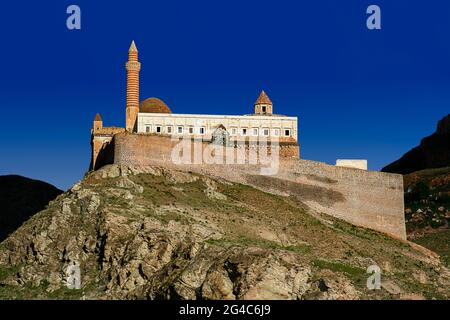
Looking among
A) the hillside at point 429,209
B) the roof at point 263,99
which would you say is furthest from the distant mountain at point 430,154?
the roof at point 263,99

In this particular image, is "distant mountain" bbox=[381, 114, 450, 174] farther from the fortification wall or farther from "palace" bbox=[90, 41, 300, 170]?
the fortification wall

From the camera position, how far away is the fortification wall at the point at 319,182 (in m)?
87.8

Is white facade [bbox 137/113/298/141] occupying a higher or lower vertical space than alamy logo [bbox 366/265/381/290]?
higher

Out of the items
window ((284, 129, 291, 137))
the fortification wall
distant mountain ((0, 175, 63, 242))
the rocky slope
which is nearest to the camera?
the rocky slope

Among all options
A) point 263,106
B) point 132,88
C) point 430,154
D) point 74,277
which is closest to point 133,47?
point 132,88

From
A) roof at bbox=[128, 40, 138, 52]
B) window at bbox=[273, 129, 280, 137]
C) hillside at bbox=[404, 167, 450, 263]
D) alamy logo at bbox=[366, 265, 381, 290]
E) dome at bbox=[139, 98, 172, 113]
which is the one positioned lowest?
alamy logo at bbox=[366, 265, 381, 290]

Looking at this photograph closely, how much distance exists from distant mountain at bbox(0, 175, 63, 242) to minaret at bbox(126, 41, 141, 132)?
46.3ft

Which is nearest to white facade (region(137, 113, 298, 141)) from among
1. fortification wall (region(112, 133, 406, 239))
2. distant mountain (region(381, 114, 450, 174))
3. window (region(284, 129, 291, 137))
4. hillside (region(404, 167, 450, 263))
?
window (region(284, 129, 291, 137))

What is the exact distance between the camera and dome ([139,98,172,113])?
10606cm

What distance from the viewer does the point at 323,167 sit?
93.8 meters

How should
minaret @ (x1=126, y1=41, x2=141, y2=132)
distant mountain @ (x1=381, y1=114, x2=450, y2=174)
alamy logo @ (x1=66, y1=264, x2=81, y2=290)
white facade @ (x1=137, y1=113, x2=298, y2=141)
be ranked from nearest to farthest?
alamy logo @ (x1=66, y1=264, x2=81, y2=290) → minaret @ (x1=126, y1=41, x2=141, y2=132) → white facade @ (x1=137, y1=113, x2=298, y2=141) → distant mountain @ (x1=381, y1=114, x2=450, y2=174)

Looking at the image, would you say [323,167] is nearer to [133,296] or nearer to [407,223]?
[407,223]

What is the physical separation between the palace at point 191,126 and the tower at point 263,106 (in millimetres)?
1387
